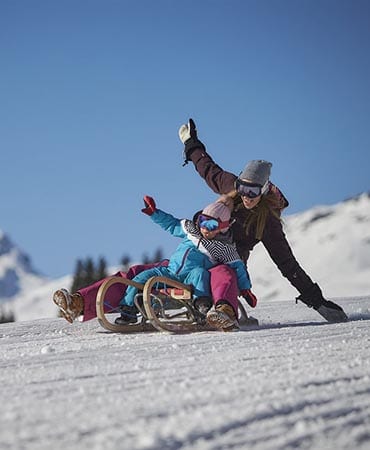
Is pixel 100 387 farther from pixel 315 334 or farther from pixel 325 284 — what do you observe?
pixel 325 284

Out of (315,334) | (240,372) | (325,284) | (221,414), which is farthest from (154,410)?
(325,284)

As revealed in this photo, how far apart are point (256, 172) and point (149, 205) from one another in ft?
2.46

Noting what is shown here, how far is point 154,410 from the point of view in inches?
77.6

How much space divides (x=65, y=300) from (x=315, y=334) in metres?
1.60

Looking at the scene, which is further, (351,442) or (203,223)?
(203,223)

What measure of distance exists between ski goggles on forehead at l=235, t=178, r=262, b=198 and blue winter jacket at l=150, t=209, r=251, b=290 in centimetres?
31

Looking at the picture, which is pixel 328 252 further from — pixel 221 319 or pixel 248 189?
pixel 221 319

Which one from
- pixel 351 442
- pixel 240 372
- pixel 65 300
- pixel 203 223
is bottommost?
pixel 351 442

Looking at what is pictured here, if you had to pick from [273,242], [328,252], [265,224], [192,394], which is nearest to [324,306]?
[273,242]

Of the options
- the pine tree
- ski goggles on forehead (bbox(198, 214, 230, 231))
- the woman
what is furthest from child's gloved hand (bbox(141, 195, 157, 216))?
the pine tree

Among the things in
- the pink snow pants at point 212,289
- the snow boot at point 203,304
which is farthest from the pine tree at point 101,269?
the snow boot at point 203,304

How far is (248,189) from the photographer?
4.90 meters

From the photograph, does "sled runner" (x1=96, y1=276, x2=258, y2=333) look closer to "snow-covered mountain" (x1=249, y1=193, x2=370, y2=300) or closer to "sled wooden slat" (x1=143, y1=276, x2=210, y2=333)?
"sled wooden slat" (x1=143, y1=276, x2=210, y2=333)

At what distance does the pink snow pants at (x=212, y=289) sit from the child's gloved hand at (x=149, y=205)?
42cm
